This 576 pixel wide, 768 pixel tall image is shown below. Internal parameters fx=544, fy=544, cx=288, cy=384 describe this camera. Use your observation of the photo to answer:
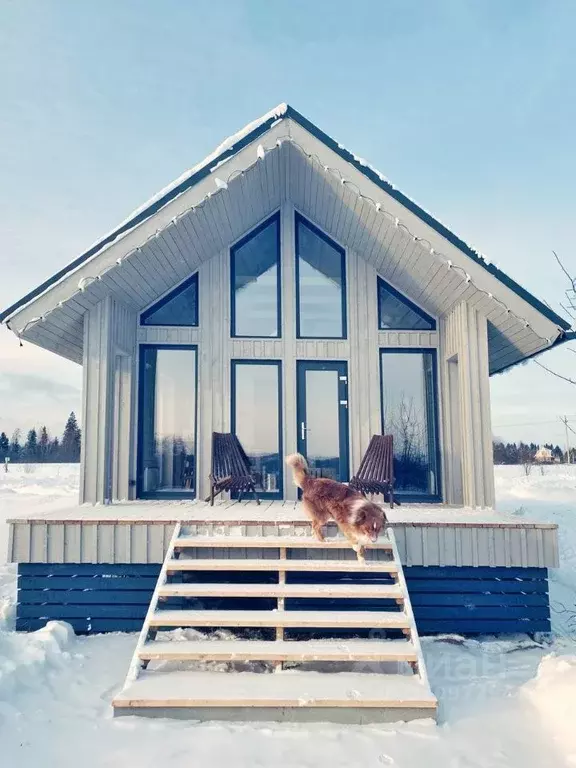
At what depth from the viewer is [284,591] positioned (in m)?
3.83

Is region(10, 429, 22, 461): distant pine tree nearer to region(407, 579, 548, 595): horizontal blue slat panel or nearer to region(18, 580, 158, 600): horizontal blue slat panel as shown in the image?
region(18, 580, 158, 600): horizontal blue slat panel

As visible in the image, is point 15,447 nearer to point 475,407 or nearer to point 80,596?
point 80,596

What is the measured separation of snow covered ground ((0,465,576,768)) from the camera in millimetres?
2648

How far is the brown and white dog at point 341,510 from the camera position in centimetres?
404

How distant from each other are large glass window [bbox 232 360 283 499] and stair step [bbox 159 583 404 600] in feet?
10.8

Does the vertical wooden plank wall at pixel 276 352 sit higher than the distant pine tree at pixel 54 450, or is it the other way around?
the vertical wooden plank wall at pixel 276 352

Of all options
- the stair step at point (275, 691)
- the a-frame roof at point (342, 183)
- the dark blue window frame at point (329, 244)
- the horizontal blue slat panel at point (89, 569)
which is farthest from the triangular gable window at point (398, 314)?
the stair step at point (275, 691)

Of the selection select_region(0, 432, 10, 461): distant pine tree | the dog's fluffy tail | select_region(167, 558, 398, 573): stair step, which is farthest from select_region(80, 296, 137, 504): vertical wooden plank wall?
select_region(0, 432, 10, 461): distant pine tree

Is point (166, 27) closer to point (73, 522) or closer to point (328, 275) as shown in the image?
point (328, 275)

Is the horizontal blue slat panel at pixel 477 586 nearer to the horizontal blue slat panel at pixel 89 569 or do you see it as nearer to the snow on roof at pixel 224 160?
the horizontal blue slat panel at pixel 89 569

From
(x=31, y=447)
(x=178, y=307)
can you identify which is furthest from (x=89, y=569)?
(x=31, y=447)

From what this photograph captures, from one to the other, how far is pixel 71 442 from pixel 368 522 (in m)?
33.3

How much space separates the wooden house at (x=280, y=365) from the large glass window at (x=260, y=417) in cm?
3

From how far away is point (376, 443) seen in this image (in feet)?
21.6
